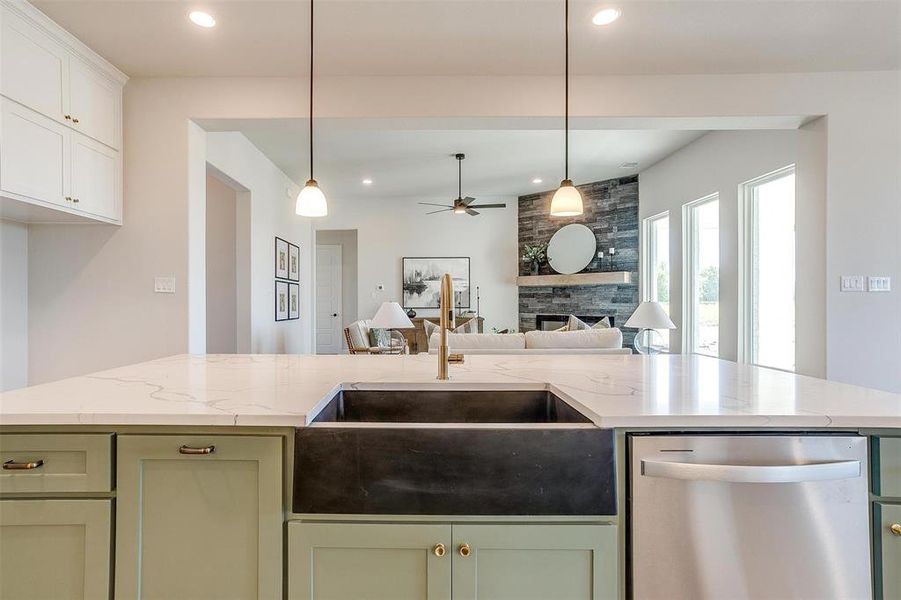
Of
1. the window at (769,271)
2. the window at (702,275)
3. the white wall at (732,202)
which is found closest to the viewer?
the white wall at (732,202)

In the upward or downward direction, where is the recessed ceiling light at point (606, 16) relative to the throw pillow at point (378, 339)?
upward

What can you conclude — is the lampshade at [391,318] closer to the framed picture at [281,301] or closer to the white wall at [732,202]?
the framed picture at [281,301]

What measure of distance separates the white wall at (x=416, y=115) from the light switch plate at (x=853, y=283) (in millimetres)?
41

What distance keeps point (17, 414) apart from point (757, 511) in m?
1.78

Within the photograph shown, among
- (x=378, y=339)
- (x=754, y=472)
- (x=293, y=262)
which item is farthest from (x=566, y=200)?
(x=293, y=262)

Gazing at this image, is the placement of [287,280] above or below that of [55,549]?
above

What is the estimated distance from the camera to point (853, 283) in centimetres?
302

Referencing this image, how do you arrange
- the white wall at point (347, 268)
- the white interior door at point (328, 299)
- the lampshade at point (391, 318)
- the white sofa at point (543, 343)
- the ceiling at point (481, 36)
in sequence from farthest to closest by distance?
1. the white wall at point (347, 268)
2. the white interior door at point (328, 299)
3. the lampshade at point (391, 318)
4. the white sofa at point (543, 343)
5. the ceiling at point (481, 36)

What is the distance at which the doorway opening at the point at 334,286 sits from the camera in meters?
8.26

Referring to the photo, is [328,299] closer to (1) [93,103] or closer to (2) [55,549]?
(1) [93,103]

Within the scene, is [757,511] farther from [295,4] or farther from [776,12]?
[295,4]

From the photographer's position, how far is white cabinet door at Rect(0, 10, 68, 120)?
2.19 metres

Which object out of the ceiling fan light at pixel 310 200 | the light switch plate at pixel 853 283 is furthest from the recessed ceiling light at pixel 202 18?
the light switch plate at pixel 853 283

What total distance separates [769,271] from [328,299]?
6787mm
